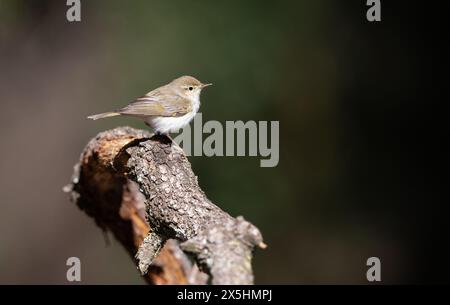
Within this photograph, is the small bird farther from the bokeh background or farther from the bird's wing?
the bokeh background

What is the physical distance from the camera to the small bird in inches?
203

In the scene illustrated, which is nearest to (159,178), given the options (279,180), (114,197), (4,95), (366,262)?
(114,197)

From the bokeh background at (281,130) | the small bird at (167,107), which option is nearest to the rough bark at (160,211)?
the small bird at (167,107)

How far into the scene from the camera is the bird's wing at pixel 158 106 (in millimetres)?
5184

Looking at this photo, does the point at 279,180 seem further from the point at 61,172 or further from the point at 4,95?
the point at 4,95

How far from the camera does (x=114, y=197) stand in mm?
5418

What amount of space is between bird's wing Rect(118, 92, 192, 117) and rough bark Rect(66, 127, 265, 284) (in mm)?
180

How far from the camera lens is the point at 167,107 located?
17.6 ft

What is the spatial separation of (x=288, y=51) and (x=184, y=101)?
451 cm

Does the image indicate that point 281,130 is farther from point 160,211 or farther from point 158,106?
point 160,211

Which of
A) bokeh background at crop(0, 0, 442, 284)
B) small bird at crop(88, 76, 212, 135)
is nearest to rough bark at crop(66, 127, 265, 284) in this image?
small bird at crop(88, 76, 212, 135)

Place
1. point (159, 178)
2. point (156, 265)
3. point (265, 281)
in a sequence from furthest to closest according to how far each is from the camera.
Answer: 1. point (265, 281)
2. point (156, 265)
3. point (159, 178)

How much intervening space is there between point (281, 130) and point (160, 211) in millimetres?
5711

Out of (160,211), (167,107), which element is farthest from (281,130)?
(160,211)
